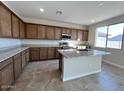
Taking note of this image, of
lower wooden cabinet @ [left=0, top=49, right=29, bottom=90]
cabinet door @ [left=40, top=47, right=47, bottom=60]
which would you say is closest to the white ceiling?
lower wooden cabinet @ [left=0, top=49, right=29, bottom=90]

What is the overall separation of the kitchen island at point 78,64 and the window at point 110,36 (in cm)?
184

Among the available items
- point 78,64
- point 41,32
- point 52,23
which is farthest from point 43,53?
point 78,64

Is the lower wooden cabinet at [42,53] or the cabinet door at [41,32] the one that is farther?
the cabinet door at [41,32]

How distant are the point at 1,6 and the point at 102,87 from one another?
3.56 m

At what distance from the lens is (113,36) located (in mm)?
4086

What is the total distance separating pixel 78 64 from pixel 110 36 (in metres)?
3.12

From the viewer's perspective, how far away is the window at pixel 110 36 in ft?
12.3

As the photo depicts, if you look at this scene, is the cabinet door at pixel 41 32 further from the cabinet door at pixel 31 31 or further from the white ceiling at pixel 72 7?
the white ceiling at pixel 72 7

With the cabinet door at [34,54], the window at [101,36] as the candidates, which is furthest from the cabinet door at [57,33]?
the window at [101,36]

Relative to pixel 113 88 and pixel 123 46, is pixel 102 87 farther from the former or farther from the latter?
pixel 123 46

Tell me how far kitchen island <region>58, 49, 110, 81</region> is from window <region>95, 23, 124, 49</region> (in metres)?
1.84

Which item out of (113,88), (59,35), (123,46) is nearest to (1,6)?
(59,35)

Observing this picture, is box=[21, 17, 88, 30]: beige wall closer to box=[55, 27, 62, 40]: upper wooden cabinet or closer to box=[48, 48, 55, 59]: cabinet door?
box=[55, 27, 62, 40]: upper wooden cabinet

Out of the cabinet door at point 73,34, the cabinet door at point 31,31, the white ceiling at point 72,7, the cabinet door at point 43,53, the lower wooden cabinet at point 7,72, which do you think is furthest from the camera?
the cabinet door at point 73,34
